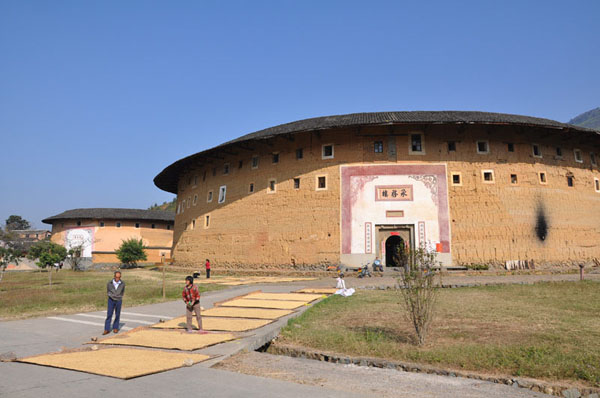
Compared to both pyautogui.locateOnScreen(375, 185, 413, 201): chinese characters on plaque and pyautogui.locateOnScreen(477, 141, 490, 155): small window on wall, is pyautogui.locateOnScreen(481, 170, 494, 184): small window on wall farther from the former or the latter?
pyautogui.locateOnScreen(375, 185, 413, 201): chinese characters on plaque

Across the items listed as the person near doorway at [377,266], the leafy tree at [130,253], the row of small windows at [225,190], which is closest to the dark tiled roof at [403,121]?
the row of small windows at [225,190]

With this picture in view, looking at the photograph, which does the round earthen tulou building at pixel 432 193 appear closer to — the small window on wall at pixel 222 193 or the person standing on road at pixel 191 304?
the small window on wall at pixel 222 193

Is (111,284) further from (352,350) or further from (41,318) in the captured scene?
(352,350)

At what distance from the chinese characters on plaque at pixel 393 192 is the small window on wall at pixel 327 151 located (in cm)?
334

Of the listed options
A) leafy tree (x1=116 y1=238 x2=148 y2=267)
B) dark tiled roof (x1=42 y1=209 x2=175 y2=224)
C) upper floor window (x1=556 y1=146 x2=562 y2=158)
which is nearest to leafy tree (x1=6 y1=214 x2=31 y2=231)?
dark tiled roof (x1=42 y1=209 x2=175 y2=224)

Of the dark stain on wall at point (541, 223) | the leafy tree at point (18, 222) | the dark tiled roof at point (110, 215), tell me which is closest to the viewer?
the dark stain on wall at point (541, 223)

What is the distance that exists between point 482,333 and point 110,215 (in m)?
42.1

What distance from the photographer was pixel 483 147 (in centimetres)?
2069

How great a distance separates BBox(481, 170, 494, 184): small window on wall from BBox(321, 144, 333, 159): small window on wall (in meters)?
8.19

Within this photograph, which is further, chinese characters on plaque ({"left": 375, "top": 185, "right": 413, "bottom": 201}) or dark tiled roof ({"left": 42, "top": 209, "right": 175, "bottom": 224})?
→ dark tiled roof ({"left": 42, "top": 209, "right": 175, "bottom": 224})

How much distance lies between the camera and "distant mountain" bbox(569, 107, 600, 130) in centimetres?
15968

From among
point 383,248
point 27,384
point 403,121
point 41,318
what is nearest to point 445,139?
point 403,121

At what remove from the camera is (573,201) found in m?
21.1

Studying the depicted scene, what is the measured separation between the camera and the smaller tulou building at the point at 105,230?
40906 mm
